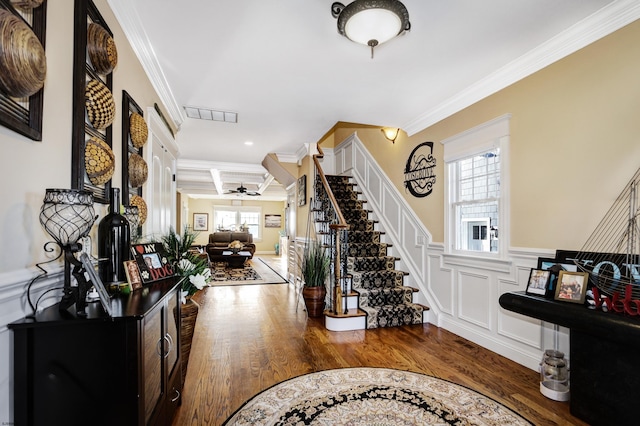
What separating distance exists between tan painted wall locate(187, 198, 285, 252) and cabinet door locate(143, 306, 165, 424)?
1339 centimetres

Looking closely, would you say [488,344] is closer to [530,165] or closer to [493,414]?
[493,414]

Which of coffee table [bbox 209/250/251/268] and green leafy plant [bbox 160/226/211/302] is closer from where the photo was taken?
green leafy plant [bbox 160/226/211/302]

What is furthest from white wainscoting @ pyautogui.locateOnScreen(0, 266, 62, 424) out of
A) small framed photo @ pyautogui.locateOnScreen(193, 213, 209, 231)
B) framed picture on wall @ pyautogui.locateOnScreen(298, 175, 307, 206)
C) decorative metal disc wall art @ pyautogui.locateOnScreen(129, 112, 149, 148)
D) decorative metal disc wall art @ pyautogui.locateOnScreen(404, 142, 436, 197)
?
small framed photo @ pyautogui.locateOnScreen(193, 213, 209, 231)

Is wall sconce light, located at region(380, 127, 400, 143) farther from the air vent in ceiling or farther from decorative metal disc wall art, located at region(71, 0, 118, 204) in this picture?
decorative metal disc wall art, located at region(71, 0, 118, 204)

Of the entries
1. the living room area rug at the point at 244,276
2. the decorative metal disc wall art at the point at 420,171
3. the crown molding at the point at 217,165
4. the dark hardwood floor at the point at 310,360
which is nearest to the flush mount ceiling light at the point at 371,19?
the decorative metal disc wall art at the point at 420,171

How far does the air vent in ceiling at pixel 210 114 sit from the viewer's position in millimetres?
3788

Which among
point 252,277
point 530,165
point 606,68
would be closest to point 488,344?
point 530,165

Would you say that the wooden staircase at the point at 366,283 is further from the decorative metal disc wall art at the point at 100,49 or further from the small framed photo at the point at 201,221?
the small framed photo at the point at 201,221

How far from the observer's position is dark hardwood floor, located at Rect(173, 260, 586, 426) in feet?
6.87

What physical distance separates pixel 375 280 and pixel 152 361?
3210 mm

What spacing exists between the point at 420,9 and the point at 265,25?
1036 mm

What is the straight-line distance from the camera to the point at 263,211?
1499 centimetres

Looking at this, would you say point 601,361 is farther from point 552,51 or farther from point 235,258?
point 235,258

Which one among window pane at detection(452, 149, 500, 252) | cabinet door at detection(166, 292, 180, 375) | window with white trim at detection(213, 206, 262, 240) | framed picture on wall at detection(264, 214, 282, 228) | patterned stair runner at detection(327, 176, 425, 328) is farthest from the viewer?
framed picture on wall at detection(264, 214, 282, 228)
